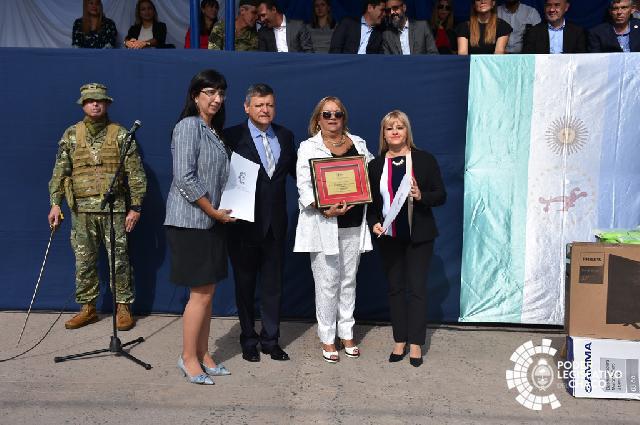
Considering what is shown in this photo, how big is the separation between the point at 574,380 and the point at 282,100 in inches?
113

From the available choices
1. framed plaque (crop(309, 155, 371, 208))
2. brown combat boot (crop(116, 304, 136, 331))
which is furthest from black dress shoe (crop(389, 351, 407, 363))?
brown combat boot (crop(116, 304, 136, 331))

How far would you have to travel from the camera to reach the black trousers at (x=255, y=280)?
475 centimetres

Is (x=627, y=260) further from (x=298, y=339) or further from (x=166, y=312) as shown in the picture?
(x=166, y=312)

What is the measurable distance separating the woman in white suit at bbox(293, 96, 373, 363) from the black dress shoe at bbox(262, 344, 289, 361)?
0.90 feet

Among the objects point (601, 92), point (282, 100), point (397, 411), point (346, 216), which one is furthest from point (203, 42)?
point (397, 411)

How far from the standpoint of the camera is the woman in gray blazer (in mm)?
4203

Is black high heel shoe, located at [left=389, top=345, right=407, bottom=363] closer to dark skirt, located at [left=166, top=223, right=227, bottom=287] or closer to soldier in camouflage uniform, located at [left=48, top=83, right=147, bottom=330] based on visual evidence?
dark skirt, located at [left=166, top=223, right=227, bottom=287]

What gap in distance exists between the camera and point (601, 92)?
17.3ft

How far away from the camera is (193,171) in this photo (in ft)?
13.8

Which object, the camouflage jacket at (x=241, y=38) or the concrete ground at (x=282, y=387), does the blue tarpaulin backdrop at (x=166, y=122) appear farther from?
the camouflage jacket at (x=241, y=38)

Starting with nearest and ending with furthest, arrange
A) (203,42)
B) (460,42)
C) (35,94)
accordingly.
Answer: (35,94), (460,42), (203,42)

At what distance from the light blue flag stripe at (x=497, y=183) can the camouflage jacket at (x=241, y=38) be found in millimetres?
2231

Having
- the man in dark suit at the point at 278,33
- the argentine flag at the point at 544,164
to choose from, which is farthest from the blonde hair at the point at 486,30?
the man in dark suit at the point at 278,33

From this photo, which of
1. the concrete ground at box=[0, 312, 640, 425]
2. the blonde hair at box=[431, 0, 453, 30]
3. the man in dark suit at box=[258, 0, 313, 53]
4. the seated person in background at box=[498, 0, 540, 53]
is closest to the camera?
the concrete ground at box=[0, 312, 640, 425]
